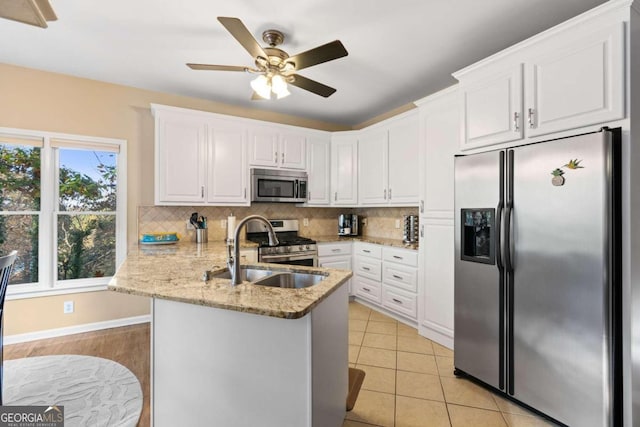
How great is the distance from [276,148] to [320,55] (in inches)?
78.3

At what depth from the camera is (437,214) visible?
2797mm

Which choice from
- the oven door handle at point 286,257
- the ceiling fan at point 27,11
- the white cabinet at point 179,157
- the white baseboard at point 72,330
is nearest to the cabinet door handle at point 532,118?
the ceiling fan at point 27,11

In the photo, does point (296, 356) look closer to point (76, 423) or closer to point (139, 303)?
point (76, 423)

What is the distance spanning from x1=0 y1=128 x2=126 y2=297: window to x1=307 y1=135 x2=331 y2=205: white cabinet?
2.24m

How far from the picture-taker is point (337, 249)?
3.95m

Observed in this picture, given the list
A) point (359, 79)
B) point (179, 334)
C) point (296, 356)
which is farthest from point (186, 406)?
point (359, 79)

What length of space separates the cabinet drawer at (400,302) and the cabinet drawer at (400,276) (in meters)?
0.08

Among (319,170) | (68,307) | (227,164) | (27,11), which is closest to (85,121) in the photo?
(227,164)

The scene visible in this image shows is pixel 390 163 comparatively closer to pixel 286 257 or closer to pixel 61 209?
pixel 286 257

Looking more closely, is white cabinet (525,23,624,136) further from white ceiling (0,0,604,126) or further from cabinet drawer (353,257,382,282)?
cabinet drawer (353,257,382,282)

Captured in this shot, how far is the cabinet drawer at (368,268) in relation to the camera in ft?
12.0

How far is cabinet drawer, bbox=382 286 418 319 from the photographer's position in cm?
315

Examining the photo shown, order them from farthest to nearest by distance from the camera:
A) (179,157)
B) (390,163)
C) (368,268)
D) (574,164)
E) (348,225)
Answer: (348,225)
(368,268)
(390,163)
(179,157)
(574,164)

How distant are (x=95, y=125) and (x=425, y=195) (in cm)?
361
